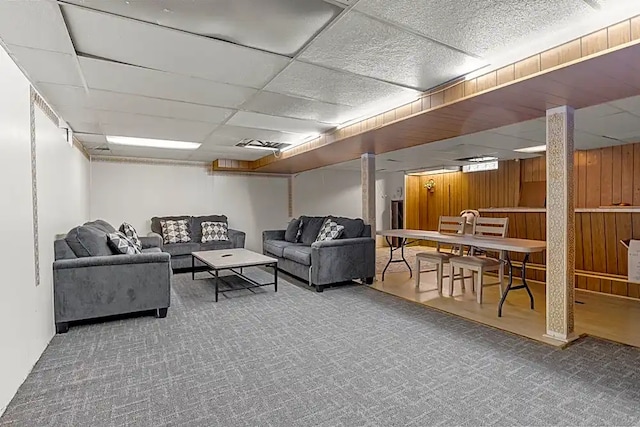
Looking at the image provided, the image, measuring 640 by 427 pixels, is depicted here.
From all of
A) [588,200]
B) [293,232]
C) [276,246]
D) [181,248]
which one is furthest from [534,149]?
[181,248]

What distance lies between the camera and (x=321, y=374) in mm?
2262

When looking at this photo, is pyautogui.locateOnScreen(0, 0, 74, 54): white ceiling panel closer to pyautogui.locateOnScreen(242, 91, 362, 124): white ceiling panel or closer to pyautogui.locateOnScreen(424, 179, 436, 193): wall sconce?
pyautogui.locateOnScreen(242, 91, 362, 124): white ceiling panel

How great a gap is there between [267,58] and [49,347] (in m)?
2.79

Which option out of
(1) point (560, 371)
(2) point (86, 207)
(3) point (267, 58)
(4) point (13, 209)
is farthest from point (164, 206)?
(1) point (560, 371)

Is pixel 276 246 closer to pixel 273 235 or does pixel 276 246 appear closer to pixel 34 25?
pixel 273 235

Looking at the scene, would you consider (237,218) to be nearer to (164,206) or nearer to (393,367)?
(164,206)

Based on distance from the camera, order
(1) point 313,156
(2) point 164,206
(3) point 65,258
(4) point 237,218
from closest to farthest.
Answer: (3) point 65,258 → (1) point 313,156 → (2) point 164,206 → (4) point 237,218

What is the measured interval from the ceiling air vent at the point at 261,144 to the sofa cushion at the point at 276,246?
5.23 feet

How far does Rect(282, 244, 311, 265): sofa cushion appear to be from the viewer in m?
4.64

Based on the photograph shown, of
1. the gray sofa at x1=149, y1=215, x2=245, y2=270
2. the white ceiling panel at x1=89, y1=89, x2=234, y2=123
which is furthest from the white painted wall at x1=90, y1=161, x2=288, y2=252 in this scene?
the white ceiling panel at x1=89, y1=89, x2=234, y2=123

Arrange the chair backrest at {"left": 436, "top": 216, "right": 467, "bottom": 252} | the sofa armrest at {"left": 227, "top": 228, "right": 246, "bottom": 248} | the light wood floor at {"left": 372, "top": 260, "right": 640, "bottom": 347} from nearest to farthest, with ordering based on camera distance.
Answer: the light wood floor at {"left": 372, "top": 260, "right": 640, "bottom": 347} → the chair backrest at {"left": 436, "top": 216, "right": 467, "bottom": 252} → the sofa armrest at {"left": 227, "top": 228, "right": 246, "bottom": 248}

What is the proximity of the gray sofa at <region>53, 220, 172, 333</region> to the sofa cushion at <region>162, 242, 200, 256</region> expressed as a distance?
80.9 inches

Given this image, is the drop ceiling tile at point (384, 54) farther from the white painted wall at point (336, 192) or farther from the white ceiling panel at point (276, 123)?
the white painted wall at point (336, 192)

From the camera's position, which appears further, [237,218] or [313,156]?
[237,218]
